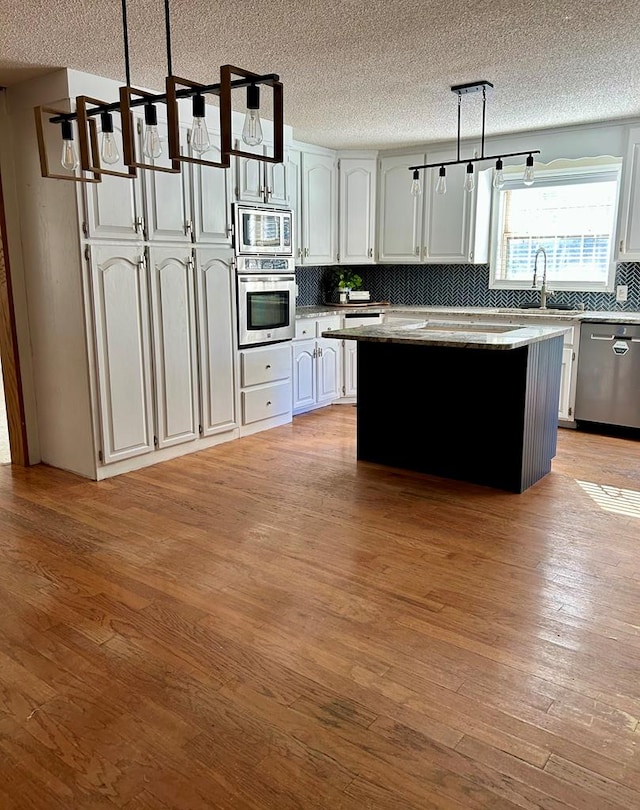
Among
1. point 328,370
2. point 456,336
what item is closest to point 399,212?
point 328,370

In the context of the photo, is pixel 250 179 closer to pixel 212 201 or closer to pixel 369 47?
pixel 212 201

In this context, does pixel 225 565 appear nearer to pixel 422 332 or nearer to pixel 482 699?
pixel 482 699

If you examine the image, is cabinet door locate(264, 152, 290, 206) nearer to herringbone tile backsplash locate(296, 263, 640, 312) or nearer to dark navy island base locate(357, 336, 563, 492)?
herringbone tile backsplash locate(296, 263, 640, 312)

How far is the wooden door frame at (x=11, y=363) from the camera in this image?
13.3ft

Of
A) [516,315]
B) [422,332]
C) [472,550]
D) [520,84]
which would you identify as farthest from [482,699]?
[516,315]

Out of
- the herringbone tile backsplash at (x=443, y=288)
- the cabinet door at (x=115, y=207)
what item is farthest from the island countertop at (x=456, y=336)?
the herringbone tile backsplash at (x=443, y=288)

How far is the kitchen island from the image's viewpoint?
3.67 m

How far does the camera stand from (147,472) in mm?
4215

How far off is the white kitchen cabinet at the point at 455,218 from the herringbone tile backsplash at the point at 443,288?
27 cm

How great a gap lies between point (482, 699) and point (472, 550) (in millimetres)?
1095

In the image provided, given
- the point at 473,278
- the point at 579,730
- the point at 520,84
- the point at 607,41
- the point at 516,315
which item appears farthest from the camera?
the point at 473,278

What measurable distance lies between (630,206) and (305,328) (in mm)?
2765

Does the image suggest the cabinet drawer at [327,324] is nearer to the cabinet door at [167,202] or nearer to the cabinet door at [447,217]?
the cabinet door at [447,217]

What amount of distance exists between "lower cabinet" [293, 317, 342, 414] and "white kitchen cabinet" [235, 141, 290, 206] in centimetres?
108
